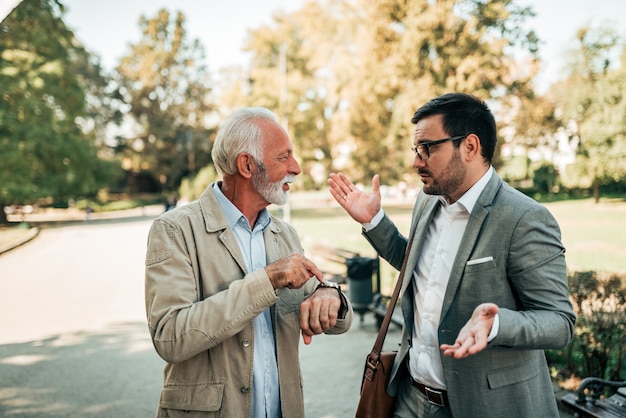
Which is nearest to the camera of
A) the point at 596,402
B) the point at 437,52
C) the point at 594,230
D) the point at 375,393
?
the point at 375,393

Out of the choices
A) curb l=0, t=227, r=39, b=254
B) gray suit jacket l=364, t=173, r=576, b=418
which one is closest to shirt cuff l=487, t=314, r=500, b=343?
gray suit jacket l=364, t=173, r=576, b=418

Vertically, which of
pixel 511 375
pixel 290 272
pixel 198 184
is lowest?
pixel 511 375

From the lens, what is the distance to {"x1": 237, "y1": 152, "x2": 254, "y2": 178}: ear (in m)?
2.05

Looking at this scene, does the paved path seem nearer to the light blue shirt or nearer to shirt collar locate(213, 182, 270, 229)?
the light blue shirt

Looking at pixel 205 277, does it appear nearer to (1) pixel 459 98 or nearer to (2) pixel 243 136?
(2) pixel 243 136

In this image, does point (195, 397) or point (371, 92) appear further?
point (371, 92)

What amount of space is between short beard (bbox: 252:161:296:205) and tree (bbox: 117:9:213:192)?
45.7 m

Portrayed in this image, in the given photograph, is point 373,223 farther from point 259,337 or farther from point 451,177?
point 259,337

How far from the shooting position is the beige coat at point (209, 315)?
5.65 ft

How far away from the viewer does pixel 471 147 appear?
2.21 meters

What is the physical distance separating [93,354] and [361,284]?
4078mm

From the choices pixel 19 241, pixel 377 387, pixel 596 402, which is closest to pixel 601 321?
pixel 596 402

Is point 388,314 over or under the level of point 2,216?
under

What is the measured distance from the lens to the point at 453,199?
2283 millimetres
